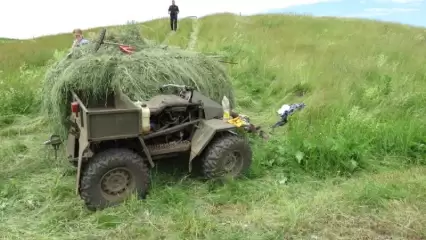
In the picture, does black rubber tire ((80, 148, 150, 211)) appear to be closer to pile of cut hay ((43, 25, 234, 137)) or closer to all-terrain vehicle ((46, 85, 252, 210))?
all-terrain vehicle ((46, 85, 252, 210))

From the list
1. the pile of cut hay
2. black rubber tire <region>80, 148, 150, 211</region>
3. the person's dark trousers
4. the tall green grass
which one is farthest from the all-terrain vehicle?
the person's dark trousers

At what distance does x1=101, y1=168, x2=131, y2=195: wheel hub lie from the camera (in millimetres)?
4023

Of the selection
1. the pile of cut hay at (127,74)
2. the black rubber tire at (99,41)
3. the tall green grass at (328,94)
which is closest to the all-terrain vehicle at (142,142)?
the pile of cut hay at (127,74)

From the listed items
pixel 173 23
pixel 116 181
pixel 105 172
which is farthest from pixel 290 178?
pixel 173 23

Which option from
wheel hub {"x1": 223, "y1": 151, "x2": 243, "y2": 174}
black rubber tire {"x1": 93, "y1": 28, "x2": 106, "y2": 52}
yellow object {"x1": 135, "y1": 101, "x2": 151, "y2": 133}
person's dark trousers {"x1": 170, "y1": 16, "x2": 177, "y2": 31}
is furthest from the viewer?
person's dark trousers {"x1": 170, "y1": 16, "x2": 177, "y2": 31}

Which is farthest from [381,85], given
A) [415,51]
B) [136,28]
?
[136,28]

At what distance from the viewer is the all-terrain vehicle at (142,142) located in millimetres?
3938

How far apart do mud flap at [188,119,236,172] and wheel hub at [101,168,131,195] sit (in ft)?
2.27

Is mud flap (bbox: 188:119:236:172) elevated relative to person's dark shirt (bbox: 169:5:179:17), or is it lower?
lower

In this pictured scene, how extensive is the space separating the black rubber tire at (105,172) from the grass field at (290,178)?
13 centimetres

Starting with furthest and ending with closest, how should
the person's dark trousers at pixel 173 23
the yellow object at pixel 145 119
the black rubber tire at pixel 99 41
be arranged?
the person's dark trousers at pixel 173 23
the black rubber tire at pixel 99 41
the yellow object at pixel 145 119

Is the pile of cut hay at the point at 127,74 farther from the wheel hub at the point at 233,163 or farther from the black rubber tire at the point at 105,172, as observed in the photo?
the wheel hub at the point at 233,163

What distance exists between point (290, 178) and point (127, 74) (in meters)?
2.29

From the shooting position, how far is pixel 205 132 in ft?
14.6
